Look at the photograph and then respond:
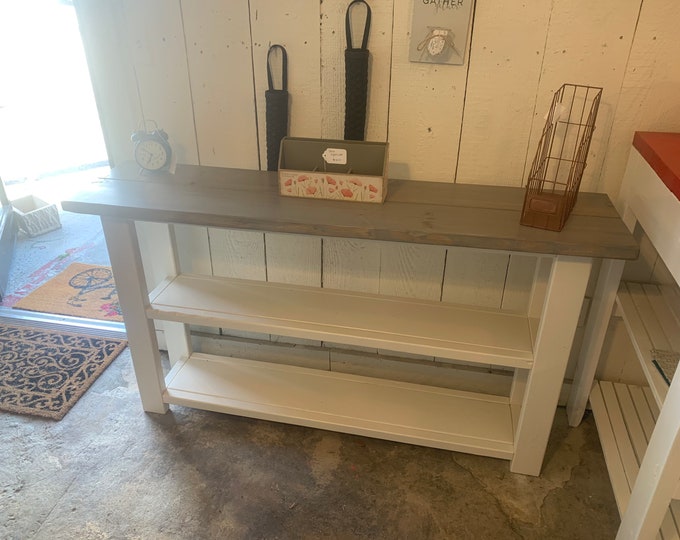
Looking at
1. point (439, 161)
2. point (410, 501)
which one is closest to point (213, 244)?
point (439, 161)

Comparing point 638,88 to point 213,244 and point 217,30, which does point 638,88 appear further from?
point 213,244

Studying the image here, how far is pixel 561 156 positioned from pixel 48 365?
1897mm

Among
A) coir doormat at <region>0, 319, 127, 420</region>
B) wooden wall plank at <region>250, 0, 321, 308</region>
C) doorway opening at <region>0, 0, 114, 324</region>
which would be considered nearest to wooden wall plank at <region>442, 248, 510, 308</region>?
wooden wall plank at <region>250, 0, 321, 308</region>

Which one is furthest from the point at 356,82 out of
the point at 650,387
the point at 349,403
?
the point at 650,387

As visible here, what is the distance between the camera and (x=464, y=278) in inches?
63.8

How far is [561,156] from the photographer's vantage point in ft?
4.63

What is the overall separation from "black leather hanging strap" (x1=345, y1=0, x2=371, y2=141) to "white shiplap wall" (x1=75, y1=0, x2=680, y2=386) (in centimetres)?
3

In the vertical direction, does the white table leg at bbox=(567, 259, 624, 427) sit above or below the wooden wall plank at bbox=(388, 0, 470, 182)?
below

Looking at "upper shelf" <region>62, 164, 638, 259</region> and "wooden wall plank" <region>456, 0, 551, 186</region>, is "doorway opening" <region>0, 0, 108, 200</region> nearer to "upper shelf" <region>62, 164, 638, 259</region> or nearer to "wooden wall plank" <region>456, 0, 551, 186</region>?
"upper shelf" <region>62, 164, 638, 259</region>

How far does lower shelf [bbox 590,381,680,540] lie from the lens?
137cm

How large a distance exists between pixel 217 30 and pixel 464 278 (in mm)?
1020

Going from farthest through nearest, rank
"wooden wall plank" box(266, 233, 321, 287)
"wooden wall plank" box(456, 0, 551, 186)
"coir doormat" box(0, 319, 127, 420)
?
1. "coir doormat" box(0, 319, 127, 420)
2. "wooden wall plank" box(266, 233, 321, 287)
3. "wooden wall plank" box(456, 0, 551, 186)

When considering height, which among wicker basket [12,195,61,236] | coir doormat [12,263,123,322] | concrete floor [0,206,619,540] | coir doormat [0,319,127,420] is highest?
wicker basket [12,195,61,236]

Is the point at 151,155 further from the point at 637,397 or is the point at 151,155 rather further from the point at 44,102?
the point at 44,102
